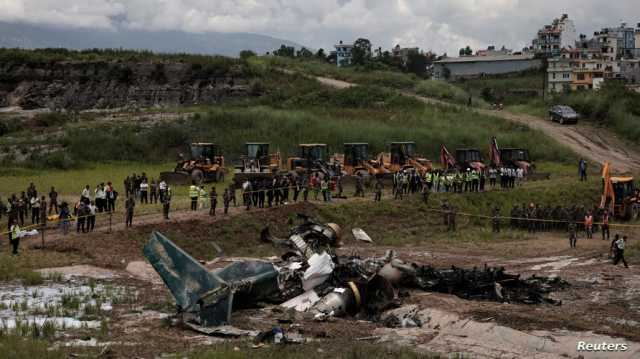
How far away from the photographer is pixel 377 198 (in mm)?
35531

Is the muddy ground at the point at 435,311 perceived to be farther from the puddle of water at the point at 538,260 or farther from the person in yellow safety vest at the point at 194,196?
the person in yellow safety vest at the point at 194,196

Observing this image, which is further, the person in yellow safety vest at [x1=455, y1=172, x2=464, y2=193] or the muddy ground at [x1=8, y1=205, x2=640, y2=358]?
the person in yellow safety vest at [x1=455, y1=172, x2=464, y2=193]

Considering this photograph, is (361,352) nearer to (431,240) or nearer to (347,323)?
(347,323)

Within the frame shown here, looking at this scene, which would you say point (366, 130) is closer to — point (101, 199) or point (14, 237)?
point (101, 199)

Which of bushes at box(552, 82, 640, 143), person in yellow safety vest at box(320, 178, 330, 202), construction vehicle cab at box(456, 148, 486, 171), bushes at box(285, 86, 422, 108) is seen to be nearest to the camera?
person in yellow safety vest at box(320, 178, 330, 202)

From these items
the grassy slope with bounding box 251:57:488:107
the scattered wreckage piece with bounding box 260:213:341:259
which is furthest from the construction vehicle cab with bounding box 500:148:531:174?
the grassy slope with bounding box 251:57:488:107

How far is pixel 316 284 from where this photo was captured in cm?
2050

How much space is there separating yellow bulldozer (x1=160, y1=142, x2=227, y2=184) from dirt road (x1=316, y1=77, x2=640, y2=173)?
2381cm

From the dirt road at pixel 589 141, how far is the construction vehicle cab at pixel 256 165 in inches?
834

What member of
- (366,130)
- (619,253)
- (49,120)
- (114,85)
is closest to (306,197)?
(619,253)

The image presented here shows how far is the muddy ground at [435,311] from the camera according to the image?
16312 mm

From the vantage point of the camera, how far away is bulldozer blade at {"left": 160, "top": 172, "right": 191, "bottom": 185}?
4059cm

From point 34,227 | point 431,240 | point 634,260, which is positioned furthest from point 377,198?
point 34,227

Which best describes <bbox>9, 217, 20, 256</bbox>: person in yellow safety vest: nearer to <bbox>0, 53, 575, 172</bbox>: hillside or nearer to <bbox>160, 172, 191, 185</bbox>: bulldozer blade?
<bbox>160, 172, 191, 185</bbox>: bulldozer blade
